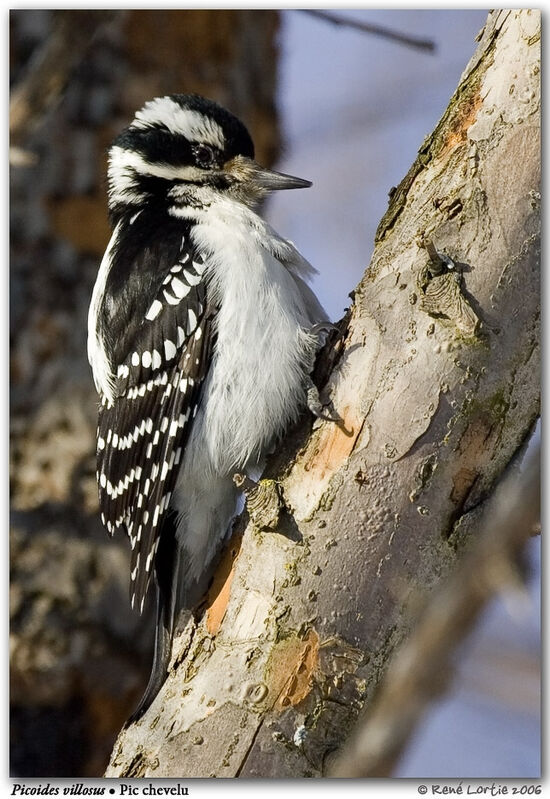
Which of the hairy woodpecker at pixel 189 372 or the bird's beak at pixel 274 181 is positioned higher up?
the bird's beak at pixel 274 181

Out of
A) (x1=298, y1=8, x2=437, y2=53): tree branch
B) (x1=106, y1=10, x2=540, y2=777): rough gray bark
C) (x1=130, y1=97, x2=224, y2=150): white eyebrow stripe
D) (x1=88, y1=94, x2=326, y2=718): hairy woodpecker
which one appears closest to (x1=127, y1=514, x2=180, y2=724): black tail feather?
(x1=88, y1=94, x2=326, y2=718): hairy woodpecker

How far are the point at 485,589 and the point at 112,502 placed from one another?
1906 millimetres

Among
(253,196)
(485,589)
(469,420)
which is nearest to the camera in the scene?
(485,589)

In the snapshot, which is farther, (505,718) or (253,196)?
(253,196)

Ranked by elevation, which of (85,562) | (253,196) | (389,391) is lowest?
(85,562)

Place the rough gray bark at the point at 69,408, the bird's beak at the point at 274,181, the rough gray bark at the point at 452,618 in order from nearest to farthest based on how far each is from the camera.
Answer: the rough gray bark at the point at 452,618 < the bird's beak at the point at 274,181 < the rough gray bark at the point at 69,408

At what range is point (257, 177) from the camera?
2994 mm

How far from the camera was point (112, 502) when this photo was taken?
2.70 m

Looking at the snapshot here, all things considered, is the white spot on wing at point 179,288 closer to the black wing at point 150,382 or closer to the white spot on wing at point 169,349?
the black wing at point 150,382

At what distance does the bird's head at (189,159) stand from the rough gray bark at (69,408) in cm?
42

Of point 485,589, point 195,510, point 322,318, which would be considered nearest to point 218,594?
point 195,510

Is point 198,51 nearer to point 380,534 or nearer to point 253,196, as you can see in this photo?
point 253,196

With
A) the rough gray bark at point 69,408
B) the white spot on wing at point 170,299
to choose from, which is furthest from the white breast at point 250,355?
the rough gray bark at point 69,408

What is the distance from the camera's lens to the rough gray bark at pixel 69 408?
133 inches
